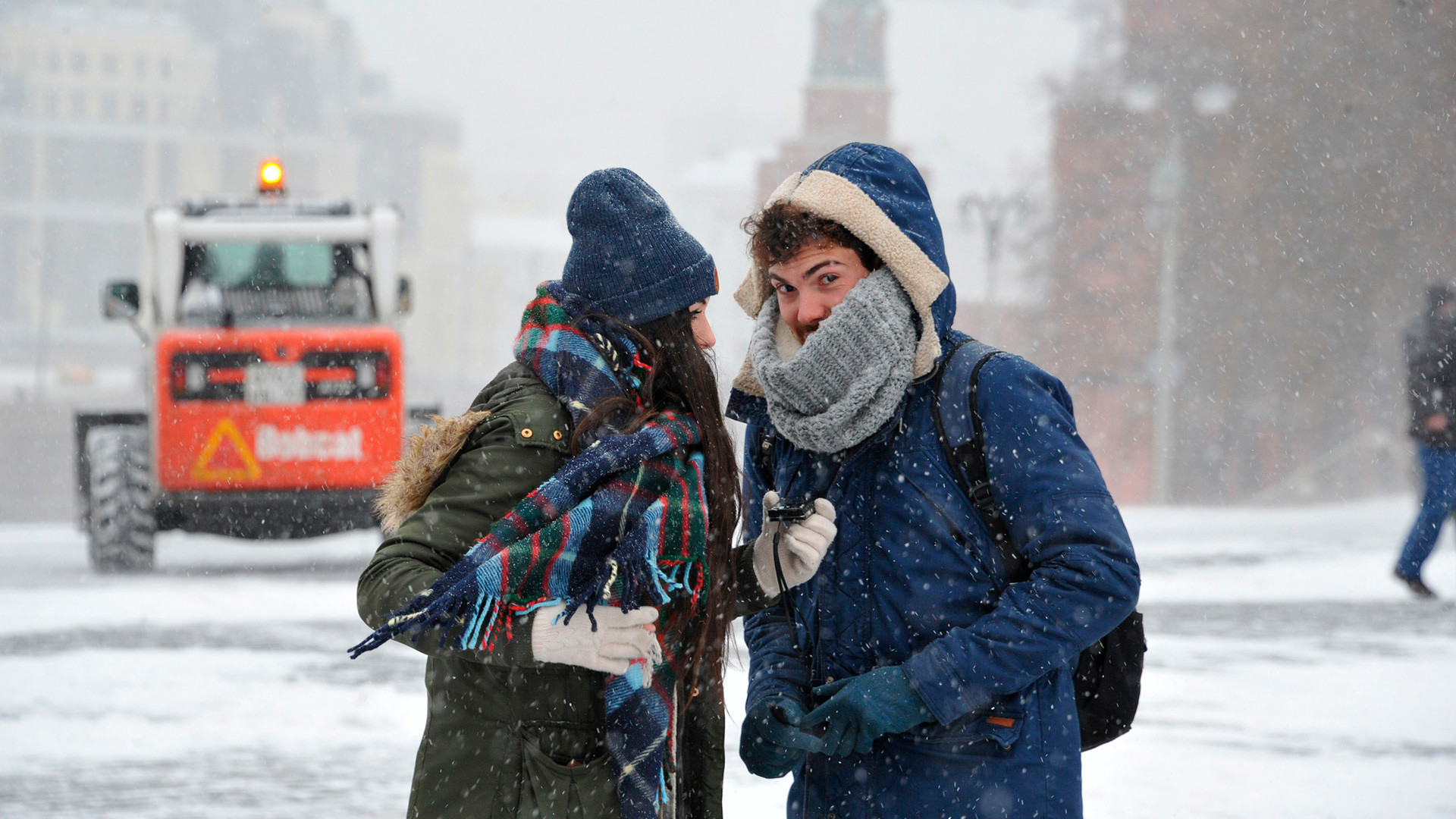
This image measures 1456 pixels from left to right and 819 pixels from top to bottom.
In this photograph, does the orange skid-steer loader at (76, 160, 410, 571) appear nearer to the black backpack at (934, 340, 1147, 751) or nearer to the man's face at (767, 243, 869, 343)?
the man's face at (767, 243, 869, 343)

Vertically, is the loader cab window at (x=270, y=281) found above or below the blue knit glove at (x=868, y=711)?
below

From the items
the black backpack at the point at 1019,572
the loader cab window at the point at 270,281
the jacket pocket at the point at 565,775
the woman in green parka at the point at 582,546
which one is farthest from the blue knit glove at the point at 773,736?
the loader cab window at the point at 270,281

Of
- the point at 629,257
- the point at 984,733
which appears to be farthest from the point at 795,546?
the point at 629,257

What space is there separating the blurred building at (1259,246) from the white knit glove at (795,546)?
2330 cm

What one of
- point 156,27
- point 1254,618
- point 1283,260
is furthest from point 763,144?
point 1254,618

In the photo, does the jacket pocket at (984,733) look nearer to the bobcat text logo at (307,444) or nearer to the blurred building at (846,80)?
the bobcat text logo at (307,444)

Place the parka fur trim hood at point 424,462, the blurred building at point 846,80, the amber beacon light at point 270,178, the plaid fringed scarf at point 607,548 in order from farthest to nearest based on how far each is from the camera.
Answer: the blurred building at point 846,80, the amber beacon light at point 270,178, the parka fur trim hood at point 424,462, the plaid fringed scarf at point 607,548

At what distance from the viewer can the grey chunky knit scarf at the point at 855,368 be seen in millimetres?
2137

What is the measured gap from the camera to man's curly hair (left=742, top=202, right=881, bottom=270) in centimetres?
222

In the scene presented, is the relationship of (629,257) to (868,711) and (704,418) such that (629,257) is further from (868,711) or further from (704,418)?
(868,711)

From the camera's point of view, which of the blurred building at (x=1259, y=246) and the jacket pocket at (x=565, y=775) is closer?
the jacket pocket at (x=565, y=775)

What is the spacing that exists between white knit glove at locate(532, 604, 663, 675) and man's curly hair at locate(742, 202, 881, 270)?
657mm

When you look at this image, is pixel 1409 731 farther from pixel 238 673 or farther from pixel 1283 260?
pixel 1283 260

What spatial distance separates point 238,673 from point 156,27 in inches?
3502
